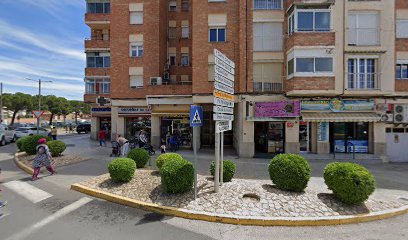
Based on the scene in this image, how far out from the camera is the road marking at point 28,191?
7.65 meters

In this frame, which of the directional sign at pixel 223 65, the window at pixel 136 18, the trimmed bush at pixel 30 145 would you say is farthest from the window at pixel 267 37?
the trimmed bush at pixel 30 145

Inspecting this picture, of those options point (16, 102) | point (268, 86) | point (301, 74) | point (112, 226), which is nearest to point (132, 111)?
point (268, 86)

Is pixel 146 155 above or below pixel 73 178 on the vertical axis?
above

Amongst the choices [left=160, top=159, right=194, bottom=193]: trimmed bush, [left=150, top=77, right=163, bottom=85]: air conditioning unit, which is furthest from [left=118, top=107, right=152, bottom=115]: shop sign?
[left=160, top=159, right=194, bottom=193]: trimmed bush

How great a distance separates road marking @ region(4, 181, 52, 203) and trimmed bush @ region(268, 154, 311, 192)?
7.10 metres

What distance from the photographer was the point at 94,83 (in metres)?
27.0

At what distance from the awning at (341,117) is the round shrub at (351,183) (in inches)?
366

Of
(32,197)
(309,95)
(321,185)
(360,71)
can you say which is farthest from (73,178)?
(360,71)

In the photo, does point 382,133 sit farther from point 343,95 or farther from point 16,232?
point 16,232

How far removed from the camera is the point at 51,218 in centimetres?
618

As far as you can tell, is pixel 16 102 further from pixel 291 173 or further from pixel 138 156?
pixel 291 173

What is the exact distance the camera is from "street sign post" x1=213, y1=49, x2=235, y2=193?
21.9 feet

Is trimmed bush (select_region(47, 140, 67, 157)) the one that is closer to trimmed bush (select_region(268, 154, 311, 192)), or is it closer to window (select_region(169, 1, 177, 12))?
trimmed bush (select_region(268, 154, 311, 192))

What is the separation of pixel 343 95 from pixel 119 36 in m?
18.0
